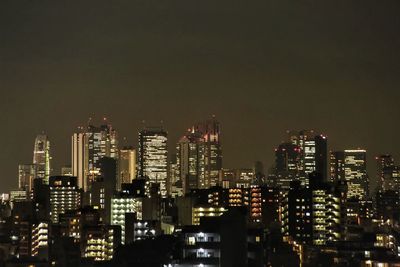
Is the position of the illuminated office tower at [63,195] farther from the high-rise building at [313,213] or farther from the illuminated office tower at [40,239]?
the high-rise building at [313,213]

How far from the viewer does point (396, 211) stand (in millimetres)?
48406

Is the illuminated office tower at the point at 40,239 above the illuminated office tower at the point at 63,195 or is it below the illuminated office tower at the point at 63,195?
below

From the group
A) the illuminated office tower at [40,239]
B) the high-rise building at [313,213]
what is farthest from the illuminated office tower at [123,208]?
the high-rise building at [313,213]

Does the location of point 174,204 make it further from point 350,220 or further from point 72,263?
point 72,263

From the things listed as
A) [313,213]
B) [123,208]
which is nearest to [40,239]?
[123,208]

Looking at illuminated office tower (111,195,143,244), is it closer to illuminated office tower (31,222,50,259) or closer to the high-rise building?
illuminated office tower (31,222,50,259)

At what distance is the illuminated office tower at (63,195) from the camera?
4812 centimetres

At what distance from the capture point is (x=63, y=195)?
50.5m

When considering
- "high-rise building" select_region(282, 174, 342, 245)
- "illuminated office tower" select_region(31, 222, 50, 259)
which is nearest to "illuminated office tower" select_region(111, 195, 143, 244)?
"illuminated office tower" select_region(31, 222, 50, 259)

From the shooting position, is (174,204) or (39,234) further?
(174,204)

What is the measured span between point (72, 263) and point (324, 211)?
36.4ft

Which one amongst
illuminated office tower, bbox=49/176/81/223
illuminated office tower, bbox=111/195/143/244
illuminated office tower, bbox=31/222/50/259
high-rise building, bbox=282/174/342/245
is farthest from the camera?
illuminated office tower, bbox=49/176/81/223

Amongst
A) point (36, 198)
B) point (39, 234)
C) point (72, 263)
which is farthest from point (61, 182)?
point (72, 263)

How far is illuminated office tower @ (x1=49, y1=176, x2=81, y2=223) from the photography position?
1895 inches
